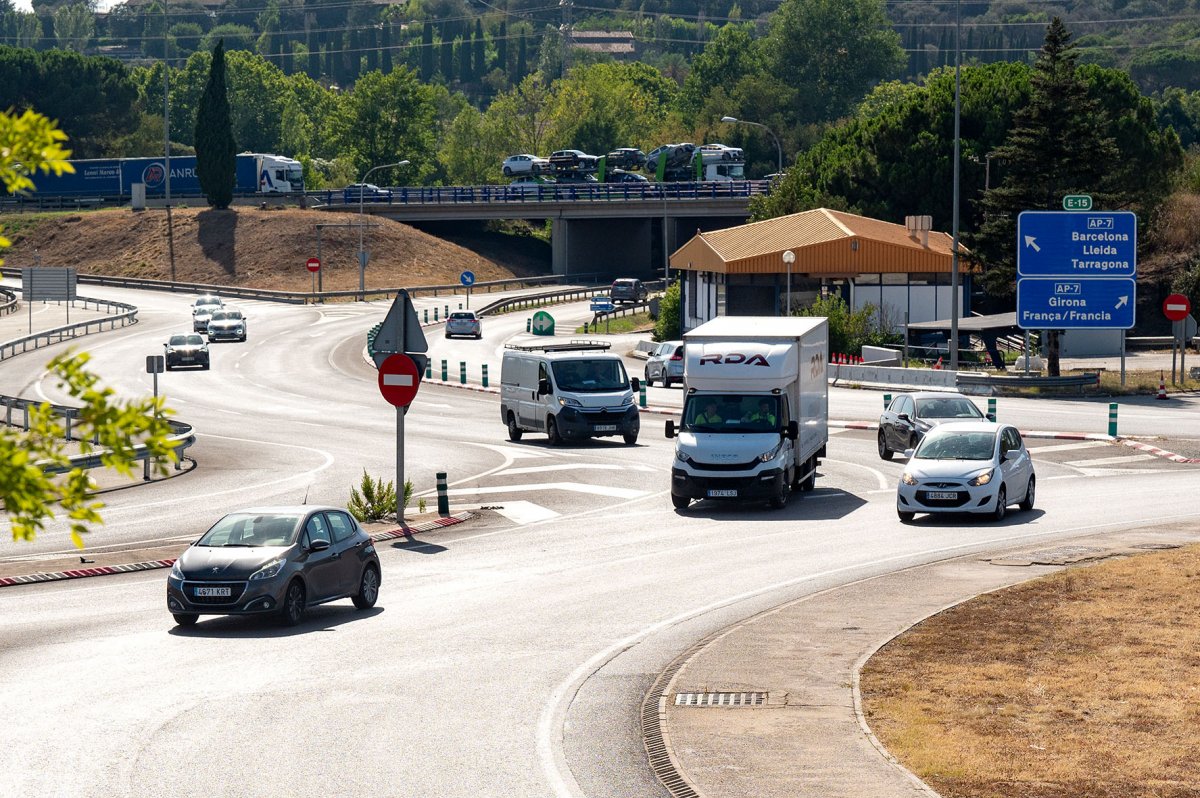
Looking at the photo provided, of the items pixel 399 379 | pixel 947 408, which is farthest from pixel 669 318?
pixel 399 379

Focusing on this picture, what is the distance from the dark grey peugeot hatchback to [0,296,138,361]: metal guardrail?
5493cm

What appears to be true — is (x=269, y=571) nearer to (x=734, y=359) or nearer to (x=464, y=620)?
(x=464, y=620)

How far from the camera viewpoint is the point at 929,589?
21031 millimetres

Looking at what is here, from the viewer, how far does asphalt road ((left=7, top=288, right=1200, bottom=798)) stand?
512 inches

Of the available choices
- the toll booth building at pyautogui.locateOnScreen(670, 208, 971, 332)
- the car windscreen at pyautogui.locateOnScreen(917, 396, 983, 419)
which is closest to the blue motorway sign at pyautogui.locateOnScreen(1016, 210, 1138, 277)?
the car windscreen at pyautogui.locateOnScreen(917, 396, 983, 419)

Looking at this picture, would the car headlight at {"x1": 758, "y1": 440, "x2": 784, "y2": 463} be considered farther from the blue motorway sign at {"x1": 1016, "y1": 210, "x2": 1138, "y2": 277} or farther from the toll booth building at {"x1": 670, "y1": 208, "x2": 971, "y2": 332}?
the toll booth building at {"x1": 670, "y1": 208, "x2": 971, "y2": 332}

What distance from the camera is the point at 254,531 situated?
64.5 feet

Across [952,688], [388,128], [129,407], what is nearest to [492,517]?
[952,688]

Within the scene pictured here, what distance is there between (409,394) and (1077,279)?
30808 millimetres

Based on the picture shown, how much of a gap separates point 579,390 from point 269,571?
21.1 m

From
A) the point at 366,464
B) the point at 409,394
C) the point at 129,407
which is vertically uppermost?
the point at 129,407

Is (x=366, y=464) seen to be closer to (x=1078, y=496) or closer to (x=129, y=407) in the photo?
(x=1078, y=496)

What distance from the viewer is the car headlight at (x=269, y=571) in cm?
1869

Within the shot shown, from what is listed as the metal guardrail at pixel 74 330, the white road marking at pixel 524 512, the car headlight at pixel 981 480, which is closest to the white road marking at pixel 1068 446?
the car headlight at pixel 981 480
